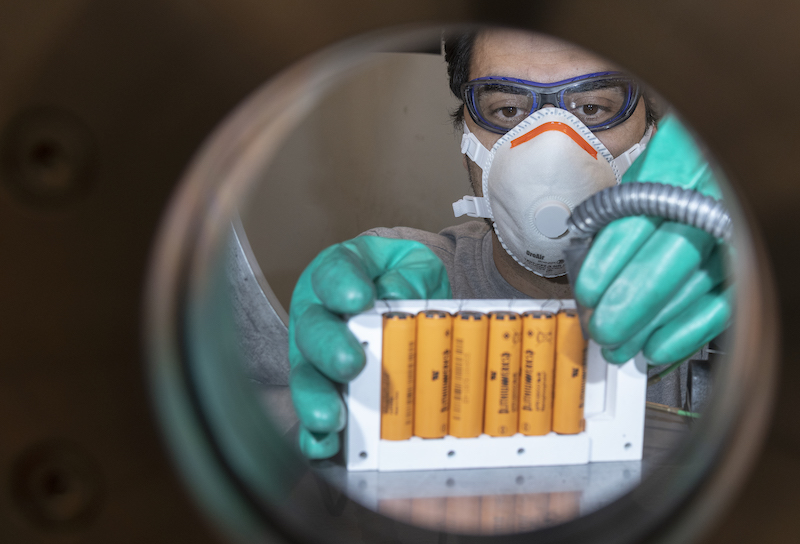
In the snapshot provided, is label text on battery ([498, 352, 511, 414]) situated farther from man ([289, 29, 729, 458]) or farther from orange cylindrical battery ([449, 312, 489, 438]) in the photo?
man ([289, 29, 729, 458])

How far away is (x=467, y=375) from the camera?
0.87 meters

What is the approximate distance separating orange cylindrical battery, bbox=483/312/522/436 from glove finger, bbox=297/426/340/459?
26cm

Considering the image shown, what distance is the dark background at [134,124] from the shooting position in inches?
10.4

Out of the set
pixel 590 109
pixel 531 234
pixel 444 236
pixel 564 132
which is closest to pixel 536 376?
pixel 531 234

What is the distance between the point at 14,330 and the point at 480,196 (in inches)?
53.7

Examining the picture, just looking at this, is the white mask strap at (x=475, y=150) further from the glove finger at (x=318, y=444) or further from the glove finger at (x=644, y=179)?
the glove finger at (x=318, y=444)

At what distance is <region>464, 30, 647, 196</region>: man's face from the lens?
1.28 metres

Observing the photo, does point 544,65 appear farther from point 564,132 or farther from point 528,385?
point 528,385

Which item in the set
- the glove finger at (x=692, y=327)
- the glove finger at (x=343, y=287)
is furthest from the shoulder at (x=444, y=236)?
the glove finger at (x=692, y=327)

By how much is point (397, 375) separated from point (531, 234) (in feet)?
1.94

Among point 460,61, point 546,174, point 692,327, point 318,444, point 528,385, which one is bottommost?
point 318,444

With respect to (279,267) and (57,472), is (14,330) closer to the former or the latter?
(57,472)

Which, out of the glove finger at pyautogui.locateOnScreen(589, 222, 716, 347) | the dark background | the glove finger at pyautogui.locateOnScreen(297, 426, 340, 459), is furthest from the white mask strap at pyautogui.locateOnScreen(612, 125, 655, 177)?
the dark background

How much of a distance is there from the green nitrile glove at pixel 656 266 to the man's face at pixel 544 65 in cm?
53
